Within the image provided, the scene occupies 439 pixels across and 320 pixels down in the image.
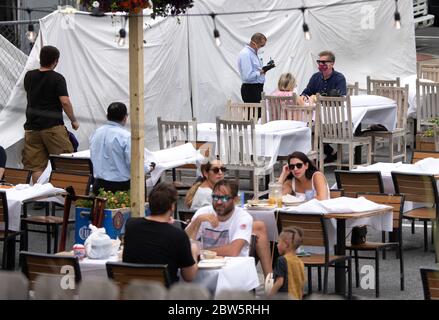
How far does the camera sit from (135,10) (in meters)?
11.4

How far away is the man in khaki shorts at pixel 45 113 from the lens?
16.2 metres

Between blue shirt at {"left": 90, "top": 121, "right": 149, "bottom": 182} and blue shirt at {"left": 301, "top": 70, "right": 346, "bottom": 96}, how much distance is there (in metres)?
6.43

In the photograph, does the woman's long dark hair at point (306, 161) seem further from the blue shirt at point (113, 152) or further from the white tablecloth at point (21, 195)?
the white tablecloth at point (21, 195)

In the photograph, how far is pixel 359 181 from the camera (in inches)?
567

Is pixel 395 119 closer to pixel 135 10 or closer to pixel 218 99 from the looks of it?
pixel 218 99

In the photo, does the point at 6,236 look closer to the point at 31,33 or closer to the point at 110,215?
the point at 110,215

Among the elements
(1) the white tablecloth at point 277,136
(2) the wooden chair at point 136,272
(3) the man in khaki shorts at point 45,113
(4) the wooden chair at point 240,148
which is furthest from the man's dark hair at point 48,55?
(2) the wooden chair at point 136,272

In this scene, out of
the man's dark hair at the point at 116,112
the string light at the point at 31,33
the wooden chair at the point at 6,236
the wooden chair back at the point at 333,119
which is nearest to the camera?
the wooden chair at the point at 6,236

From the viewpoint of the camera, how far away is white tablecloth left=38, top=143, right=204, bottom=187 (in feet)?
51.2

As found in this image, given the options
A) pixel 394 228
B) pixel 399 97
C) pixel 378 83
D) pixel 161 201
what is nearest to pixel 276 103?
pixel 399 97

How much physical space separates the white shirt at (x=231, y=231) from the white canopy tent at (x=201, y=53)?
640 centimetres

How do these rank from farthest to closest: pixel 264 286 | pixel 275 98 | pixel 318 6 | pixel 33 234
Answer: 1. pixel 318 6
2. pixel 275 98
3. pixel 33 234
4. pixel 264 286
